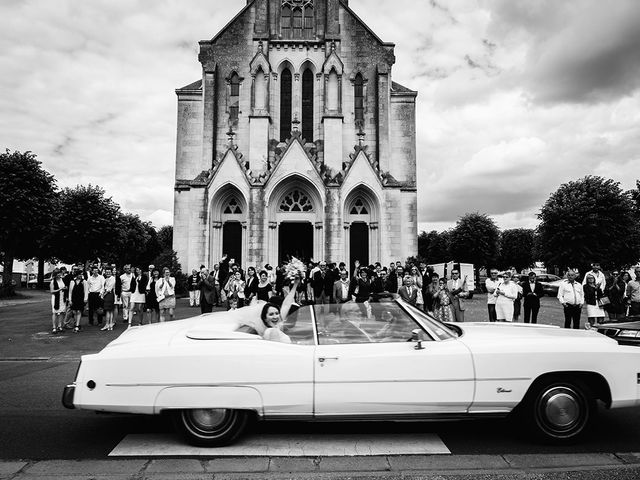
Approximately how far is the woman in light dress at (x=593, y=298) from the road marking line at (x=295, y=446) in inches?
346

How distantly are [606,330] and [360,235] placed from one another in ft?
55.1

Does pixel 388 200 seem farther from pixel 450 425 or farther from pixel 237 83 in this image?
pixel 450 425

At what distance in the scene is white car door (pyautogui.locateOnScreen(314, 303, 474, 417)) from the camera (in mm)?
4246

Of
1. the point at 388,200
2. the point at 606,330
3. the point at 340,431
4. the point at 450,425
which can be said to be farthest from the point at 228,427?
the point at 388,200

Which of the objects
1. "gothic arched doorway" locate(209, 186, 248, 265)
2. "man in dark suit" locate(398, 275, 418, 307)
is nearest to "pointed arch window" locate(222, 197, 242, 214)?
"gothic arched doorway" locate(209, 186, 248, 265)

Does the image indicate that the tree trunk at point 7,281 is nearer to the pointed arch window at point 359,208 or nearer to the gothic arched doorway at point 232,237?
the gothic arched doorway at point 232,237

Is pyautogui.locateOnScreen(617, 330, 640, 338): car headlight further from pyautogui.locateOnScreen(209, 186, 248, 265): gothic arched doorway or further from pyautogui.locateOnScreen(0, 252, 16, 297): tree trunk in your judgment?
pyautogui.locateOnScreen(0, 252, 16, 297): tree trunk

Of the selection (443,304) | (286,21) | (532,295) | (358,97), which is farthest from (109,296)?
(286,21)

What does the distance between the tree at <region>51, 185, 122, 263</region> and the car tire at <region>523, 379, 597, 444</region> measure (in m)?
33.8

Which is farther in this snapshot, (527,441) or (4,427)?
(4,427)

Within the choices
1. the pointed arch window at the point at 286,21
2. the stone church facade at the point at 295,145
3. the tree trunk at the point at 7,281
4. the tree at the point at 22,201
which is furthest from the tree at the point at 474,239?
the tree trunk at the point at 7,281

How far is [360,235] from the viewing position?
24.6 metres

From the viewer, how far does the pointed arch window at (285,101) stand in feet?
85.5

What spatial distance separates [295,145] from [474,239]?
27.4m
